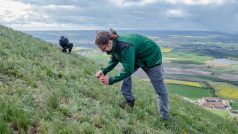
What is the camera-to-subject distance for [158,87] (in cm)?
954

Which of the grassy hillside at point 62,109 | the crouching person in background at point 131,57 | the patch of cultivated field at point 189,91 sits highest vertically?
the crouching person in background at point 131,57

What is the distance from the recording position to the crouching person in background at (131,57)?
812 cm

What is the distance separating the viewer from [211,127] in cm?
1220

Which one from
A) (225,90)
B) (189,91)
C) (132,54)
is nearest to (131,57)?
(132,54)

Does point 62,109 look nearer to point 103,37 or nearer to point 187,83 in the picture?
point 103,37

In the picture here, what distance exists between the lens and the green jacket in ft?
27.0

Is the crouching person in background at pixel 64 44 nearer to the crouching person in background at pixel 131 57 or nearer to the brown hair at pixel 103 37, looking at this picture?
the crouching person in background at pixel 131 57

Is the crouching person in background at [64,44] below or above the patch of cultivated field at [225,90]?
above

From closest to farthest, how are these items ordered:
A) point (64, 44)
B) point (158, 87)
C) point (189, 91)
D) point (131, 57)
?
point (131, 57) → point (158, 87) → point (64, 44) → point (189, 91)

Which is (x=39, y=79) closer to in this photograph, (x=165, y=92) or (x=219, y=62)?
(x=165, y=92)

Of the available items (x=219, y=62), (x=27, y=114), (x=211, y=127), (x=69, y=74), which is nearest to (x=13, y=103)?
(x=27, y=114)

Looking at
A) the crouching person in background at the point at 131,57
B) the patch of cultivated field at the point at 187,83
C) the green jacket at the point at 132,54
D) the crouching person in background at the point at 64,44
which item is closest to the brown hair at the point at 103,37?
the crouching person in background at the point at 131,57

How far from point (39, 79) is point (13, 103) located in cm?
303

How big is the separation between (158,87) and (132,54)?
1.68 meters
